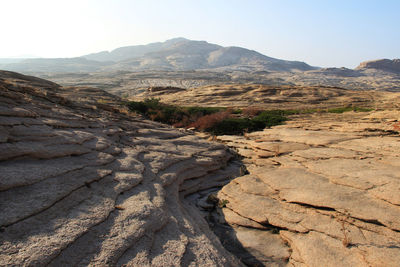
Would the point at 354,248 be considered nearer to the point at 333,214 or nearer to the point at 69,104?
the point at 333,214

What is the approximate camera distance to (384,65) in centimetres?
14275

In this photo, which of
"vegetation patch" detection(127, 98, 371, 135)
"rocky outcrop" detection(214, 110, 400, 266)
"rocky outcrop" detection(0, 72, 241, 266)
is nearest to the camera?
"rocky outcrop" detection(0, 72, 241, 266)

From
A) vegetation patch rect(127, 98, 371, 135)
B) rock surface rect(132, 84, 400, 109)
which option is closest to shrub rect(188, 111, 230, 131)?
vegetation patch rect(127, 98, 371, 135)

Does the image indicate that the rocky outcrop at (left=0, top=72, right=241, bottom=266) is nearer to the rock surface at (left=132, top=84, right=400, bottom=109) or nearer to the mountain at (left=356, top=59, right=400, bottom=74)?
the rock surface at (left=132, top=84, right=400, bottom=109)

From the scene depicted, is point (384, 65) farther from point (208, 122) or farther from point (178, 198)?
point (178, 198)

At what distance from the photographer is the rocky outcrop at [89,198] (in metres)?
4.04

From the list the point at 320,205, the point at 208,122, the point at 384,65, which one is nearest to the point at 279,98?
the point at 208,122

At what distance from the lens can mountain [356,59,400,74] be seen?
459 feet

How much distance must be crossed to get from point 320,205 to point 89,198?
5.04 m

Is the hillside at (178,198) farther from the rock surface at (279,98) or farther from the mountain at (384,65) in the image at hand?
the mountain at (384,65)

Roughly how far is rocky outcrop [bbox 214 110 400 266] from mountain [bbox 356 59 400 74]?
15809 cm

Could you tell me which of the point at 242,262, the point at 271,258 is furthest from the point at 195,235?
the point at 271,258

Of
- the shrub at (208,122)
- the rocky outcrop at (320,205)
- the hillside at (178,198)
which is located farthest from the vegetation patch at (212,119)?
the rocky outcrop at (320,205)

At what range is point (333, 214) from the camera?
628cm
